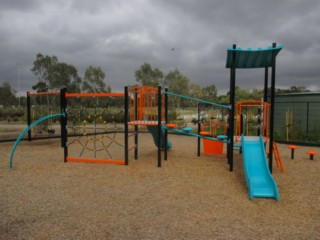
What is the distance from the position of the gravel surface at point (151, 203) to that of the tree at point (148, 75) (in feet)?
123

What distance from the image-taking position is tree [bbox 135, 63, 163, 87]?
42750 mm

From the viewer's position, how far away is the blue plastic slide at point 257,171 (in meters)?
4.12

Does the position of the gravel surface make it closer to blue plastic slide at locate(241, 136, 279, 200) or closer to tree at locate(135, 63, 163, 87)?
blue plastic slide at locate(241, 136, 279, 200)

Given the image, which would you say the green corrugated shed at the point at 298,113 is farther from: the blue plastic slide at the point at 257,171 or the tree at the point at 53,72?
the tree at the point at 53,72

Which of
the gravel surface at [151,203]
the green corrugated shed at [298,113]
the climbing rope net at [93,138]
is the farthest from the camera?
the green corrugated shed at [298,113]

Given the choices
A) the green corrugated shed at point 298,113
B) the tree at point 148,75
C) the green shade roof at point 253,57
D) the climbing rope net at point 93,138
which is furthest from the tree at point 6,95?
the green shade roof at point 253,57

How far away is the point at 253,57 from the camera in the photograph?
582cm

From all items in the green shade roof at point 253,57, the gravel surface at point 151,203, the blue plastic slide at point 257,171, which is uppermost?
the green shade roof at point 253,57

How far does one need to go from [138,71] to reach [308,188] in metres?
40.4

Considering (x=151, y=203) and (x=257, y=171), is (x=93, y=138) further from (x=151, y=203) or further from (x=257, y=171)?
(x=257, y=171)

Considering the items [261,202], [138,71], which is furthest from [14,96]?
[261,202]

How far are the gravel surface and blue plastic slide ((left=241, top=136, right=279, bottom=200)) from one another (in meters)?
0.17

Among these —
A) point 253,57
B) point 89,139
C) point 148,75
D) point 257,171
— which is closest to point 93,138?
point 89,139

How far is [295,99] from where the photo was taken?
1268cm
